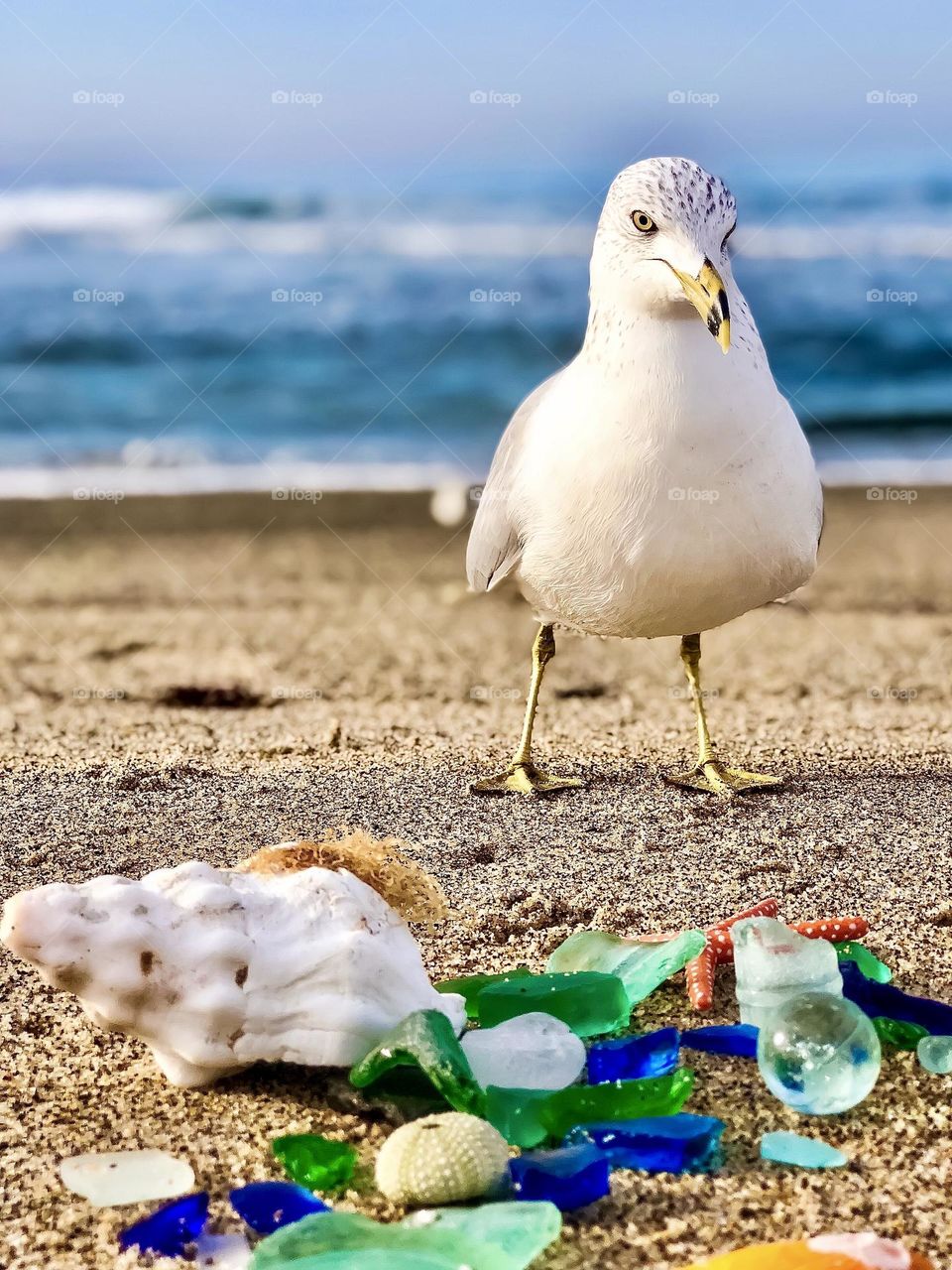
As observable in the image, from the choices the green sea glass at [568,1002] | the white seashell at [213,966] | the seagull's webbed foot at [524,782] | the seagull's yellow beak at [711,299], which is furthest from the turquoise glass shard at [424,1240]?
the seagull's webbed foot at [524,782]

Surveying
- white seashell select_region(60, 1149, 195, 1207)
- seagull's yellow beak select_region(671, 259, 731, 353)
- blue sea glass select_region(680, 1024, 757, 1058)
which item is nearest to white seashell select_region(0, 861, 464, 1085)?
white seashell select_region(60, 1149, 195, 1207)

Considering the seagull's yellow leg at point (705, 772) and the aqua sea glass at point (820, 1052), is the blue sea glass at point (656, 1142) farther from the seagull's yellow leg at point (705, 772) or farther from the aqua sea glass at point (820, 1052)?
the seagull's yellow leg at point (705, 772)

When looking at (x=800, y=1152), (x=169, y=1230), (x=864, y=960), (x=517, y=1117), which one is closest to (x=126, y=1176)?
(x=169, y=1230)

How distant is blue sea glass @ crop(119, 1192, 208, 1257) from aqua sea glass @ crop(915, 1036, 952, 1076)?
1.24 m

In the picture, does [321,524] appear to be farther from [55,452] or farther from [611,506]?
[611,506]

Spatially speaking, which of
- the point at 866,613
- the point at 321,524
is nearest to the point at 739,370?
the point at 866,613

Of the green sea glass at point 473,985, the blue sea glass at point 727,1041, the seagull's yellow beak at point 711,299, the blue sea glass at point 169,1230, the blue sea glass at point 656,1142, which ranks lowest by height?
the blue sea glass at point 169,1230

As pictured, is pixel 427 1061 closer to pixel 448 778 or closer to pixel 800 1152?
pixel 800 1152

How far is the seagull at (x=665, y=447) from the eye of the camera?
361 cm

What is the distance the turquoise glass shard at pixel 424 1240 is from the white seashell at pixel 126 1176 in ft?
0.87

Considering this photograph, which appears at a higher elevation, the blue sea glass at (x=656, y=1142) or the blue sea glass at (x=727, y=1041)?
the blue sea glass at (x=727, y=1041)

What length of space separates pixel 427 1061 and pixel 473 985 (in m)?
0.58

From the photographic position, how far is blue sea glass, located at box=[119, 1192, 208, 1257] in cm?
211

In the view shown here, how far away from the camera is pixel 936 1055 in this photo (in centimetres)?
256
